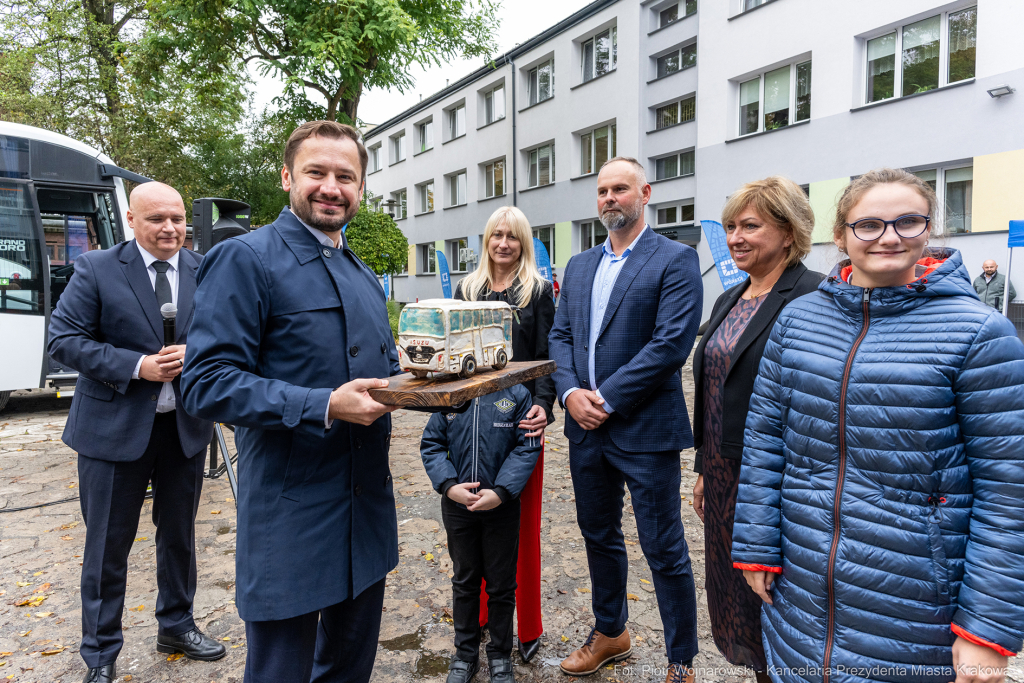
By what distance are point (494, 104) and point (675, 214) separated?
11.5m

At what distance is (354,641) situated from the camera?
6.63 ft

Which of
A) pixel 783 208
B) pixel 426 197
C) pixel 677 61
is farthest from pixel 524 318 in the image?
pixel 426 197

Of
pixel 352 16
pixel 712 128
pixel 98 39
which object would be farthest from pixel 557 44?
pixel 98 39

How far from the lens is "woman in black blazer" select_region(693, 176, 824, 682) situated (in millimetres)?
2256

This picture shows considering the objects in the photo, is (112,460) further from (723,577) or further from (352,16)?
(352,16)

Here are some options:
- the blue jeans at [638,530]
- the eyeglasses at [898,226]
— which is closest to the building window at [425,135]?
the blue jeans at [638,530]

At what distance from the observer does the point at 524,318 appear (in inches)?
126

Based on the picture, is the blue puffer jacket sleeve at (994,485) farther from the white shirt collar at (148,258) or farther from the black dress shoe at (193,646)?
the white shirt collar at (148,258)

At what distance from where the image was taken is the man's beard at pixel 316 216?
1.86 metres

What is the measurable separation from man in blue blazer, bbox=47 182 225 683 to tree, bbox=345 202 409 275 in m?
18.3

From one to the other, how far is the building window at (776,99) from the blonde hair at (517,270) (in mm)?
13744

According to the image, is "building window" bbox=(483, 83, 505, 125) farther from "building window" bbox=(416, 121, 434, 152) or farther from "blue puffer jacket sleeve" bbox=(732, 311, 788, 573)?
"blue puffer jacket sleeve" bbox=(732, 311, 788, 573)

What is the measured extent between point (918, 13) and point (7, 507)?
16.2 m

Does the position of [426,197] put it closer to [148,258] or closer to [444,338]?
[148,258]
